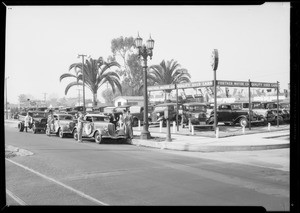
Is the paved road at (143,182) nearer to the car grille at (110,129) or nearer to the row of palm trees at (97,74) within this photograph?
the car grille at (110,129)

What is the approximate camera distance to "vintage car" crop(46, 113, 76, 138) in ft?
63.5

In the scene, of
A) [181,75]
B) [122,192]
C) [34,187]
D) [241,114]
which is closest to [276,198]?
[122,192]

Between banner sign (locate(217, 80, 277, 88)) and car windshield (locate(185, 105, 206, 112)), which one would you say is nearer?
banner sign (locate(217, 80, 277, 88))

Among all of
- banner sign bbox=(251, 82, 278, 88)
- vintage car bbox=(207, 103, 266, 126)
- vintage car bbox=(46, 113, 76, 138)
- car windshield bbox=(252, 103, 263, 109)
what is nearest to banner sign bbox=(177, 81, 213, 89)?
banner sign bbox=(251, 82, 278, 88)

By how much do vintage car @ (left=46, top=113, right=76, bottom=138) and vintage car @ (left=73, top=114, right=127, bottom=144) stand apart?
2.86 meters

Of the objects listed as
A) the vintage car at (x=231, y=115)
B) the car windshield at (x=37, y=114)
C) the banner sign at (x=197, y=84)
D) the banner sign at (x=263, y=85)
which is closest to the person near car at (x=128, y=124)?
the banner sign at (x=197, y=84)

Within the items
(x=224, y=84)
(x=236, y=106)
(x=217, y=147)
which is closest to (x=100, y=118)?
(x=217, y=147)

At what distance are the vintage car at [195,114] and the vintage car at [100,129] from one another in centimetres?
796

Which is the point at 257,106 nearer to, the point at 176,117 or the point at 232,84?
the point at 232,84

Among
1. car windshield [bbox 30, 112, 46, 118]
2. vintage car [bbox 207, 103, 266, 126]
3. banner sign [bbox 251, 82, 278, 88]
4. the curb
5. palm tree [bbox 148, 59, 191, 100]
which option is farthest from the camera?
palm tree [bbox 148, 59, 191, 100]

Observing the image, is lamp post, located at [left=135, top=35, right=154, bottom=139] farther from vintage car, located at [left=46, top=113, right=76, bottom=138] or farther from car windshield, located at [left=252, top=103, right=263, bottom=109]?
car windshield, located at [left=252, top=103, right=263, bottom=109]
